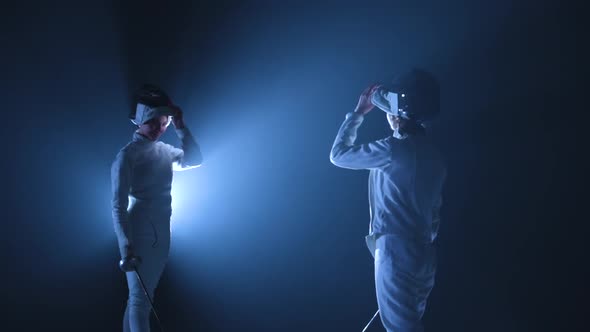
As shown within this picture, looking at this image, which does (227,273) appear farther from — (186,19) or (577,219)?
(577,219)

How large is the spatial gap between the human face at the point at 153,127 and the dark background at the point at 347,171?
2.53 ft

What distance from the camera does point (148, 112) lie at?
286 centimetres

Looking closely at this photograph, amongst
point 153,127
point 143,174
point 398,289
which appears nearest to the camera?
point 398,289

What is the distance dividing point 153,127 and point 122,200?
46cm

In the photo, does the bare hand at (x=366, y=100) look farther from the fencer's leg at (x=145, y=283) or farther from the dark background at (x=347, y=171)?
the fencer's leg at (x=145, y=283)

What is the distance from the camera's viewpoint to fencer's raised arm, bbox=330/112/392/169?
260 cm

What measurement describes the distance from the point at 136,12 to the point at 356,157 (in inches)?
76.2

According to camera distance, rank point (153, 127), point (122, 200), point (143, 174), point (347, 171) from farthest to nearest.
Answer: point (347, 171) < point (153, 127) < point (143, 174) < point (122, 200)

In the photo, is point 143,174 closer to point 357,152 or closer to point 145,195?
point 145,195

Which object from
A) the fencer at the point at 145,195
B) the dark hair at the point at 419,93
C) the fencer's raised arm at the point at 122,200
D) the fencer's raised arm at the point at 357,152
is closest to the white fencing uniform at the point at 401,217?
the fencer's raised arm at the point at 357,152

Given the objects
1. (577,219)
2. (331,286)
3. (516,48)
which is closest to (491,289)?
(577,219)

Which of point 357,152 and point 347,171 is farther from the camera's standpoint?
point 347,171

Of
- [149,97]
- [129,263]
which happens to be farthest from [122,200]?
[149,97]

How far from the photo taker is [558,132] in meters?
3.79
